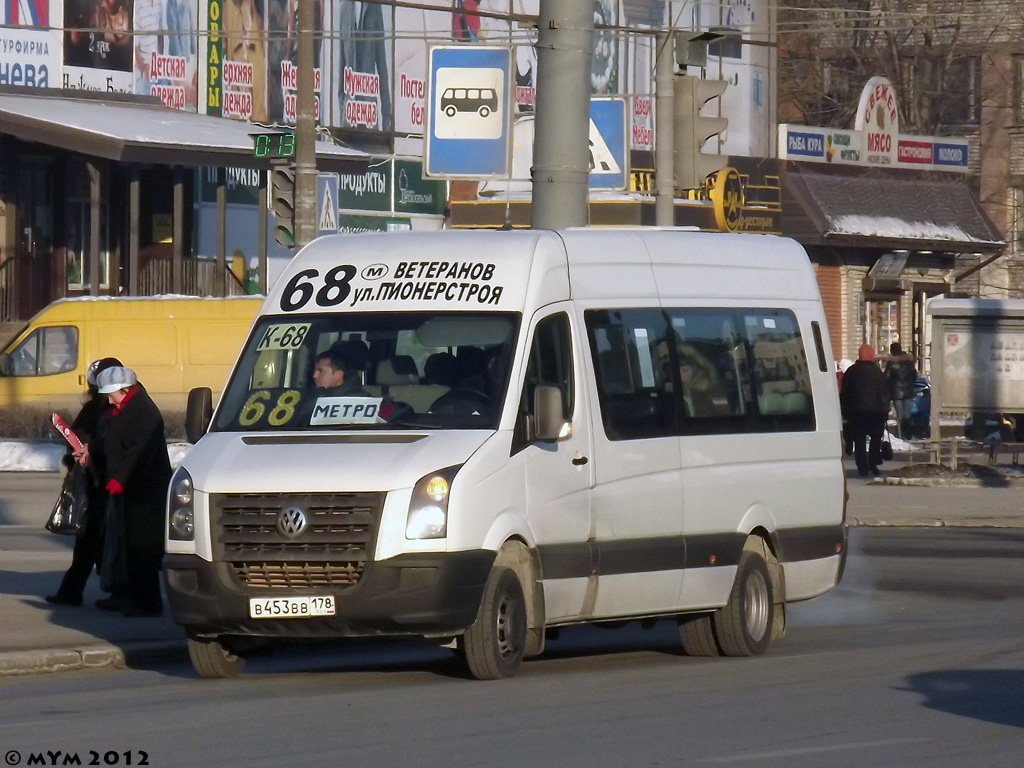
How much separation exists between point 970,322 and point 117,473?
18582 mm

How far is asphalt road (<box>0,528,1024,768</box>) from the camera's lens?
8.34 meters

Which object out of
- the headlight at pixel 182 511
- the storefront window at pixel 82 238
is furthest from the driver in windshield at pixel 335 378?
the storefront window at pixel 82 238

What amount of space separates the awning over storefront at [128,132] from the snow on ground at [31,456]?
18.0 ft

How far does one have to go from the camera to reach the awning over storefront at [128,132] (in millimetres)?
32500

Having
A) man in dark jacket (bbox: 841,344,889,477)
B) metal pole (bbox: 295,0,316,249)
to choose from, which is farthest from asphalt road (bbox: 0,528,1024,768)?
man in dark jacket (bbox: 841,344,889,477)

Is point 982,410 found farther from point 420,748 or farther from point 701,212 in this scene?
point 420,748

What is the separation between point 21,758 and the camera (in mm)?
8195

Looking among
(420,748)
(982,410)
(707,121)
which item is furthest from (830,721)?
(982,410)

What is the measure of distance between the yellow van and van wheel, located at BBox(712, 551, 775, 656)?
801 inches

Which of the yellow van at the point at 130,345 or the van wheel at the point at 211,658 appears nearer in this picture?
the van wheel at the point at 211,658

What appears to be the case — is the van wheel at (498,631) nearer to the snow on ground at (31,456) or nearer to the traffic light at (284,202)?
the traffic light at (284,202)

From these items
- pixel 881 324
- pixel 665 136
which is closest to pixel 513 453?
pixel 665 136

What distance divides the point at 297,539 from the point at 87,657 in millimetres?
2147

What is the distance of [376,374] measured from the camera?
10.8m
